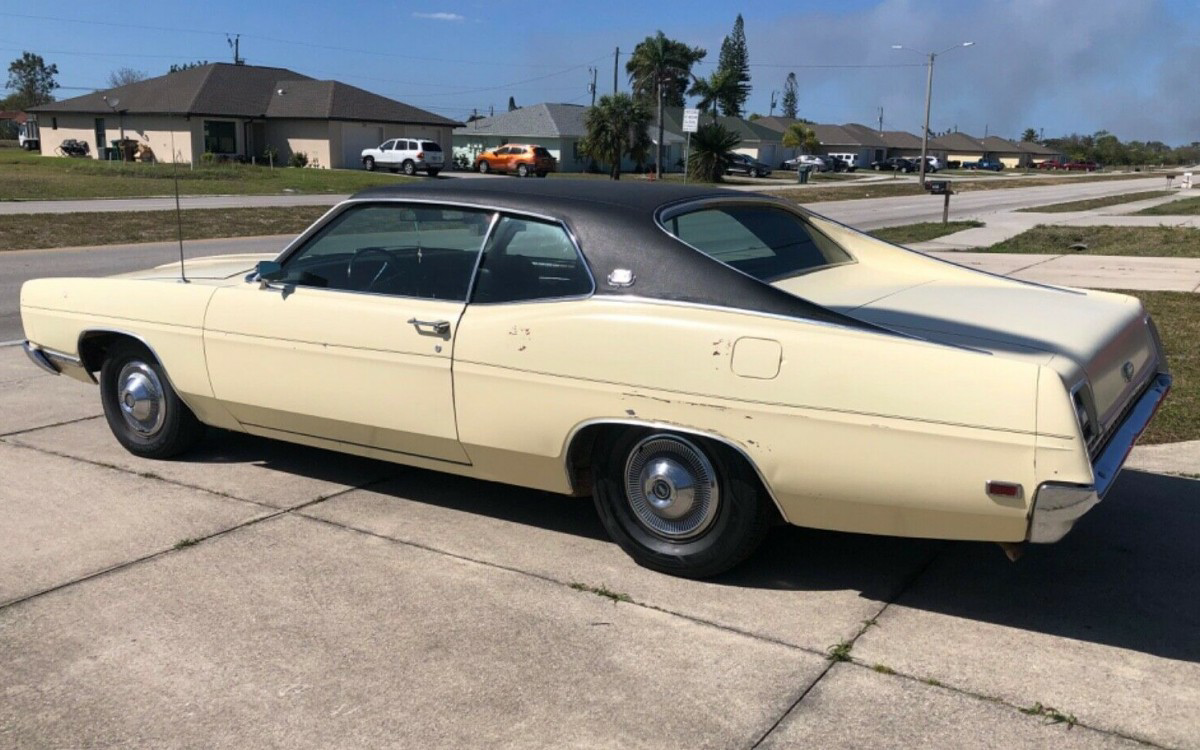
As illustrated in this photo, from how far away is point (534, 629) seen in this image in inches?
151

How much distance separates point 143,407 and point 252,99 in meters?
57.6

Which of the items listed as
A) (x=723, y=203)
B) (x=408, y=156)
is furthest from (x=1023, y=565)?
(x=408, y=156)

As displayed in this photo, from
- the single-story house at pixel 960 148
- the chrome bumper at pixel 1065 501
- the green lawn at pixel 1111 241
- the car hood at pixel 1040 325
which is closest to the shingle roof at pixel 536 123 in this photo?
the green lawn at pixel 1111 241

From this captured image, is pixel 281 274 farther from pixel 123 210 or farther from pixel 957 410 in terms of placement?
pixel 123 210

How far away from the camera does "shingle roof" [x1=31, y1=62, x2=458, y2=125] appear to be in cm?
5638

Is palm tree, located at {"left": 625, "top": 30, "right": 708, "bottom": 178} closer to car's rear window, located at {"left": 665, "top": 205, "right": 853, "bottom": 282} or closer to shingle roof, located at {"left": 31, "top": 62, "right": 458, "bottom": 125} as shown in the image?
shingle roof, located at {"left": 31, "top": 62, "right": 458, "bottom": 125}

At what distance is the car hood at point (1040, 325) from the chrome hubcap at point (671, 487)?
31.3 inches

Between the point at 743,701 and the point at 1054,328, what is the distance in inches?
71.5

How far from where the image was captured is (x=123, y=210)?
2450cm

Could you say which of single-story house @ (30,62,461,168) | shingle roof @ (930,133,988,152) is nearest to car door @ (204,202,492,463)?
single-story house @ (30,62,461,168)

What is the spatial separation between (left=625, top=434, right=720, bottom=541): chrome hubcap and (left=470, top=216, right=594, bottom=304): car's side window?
0.69 meters

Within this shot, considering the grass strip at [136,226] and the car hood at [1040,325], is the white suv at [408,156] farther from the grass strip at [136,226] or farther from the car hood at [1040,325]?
the car hood at [1040,325]

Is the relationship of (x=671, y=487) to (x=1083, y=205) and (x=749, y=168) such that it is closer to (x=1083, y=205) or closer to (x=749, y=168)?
(x=1083, y=205)

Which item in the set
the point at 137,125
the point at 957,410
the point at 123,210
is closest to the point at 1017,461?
the point at 957,410
